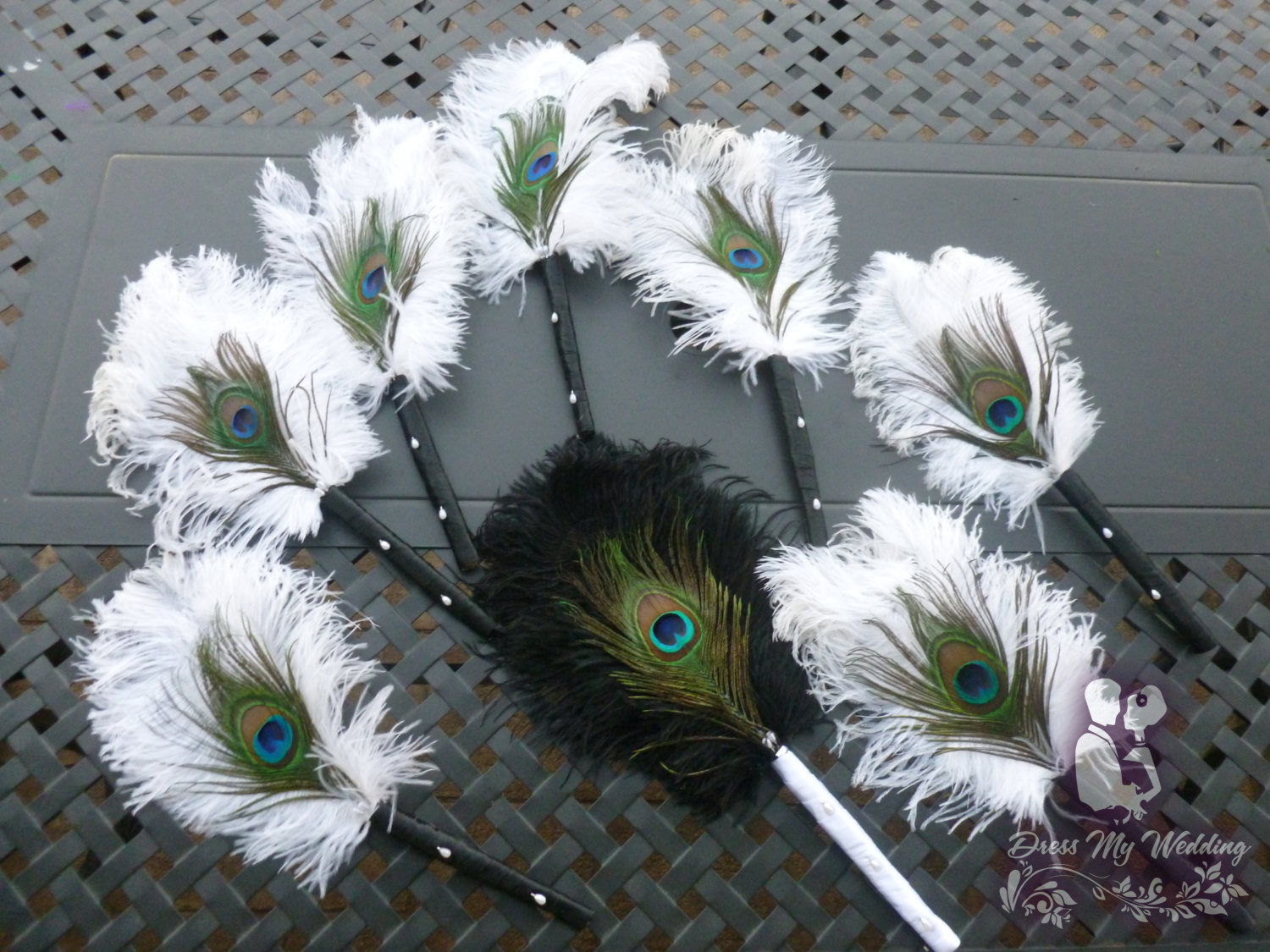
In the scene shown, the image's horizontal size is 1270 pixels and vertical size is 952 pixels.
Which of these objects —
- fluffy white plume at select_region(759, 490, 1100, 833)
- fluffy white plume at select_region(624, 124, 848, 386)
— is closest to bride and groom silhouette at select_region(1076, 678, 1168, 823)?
fluffy white plume at select_region(759, 490, 1100, 833)

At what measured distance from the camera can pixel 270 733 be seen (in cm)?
94

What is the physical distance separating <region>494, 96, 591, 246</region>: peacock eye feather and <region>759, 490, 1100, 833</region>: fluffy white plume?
0.52 metres

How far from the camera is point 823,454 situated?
1.11 metres

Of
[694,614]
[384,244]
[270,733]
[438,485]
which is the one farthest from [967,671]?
[384,244]

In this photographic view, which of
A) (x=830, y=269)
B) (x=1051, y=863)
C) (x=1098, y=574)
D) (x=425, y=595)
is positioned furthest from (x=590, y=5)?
(x=1051, y=863)

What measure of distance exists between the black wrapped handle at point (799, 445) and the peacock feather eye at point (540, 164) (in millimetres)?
369

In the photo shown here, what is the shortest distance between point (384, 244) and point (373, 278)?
4cm

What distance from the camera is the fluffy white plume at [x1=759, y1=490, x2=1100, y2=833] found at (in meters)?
0.94

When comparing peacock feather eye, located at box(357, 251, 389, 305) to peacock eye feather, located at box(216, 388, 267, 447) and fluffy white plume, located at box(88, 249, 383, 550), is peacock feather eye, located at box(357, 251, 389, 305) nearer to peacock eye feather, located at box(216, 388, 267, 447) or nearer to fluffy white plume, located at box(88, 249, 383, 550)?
fluffy white plume, located at box(88, 249, 383, 550)

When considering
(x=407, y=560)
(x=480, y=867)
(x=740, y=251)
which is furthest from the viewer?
(x=740, y=251)

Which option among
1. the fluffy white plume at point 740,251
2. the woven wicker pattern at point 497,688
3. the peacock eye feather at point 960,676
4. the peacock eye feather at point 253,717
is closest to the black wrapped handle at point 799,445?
the fluffy white plume at point 740,251

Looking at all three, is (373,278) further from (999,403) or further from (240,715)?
(999,403)

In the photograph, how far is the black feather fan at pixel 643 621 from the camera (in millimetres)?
953

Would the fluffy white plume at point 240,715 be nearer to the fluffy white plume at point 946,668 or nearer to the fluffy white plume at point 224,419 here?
the fluffy white plume at point 224,419
